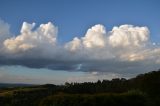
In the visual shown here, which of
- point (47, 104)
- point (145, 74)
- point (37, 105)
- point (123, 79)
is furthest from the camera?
point (123, 79)

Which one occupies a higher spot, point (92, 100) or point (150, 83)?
point (150, 83)

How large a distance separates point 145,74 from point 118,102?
52168 mm

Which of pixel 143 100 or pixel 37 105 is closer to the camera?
pixel 143 100

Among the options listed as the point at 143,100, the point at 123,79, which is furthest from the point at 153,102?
the point at 123,79

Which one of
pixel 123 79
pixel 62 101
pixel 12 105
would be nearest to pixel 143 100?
pixel 62 101

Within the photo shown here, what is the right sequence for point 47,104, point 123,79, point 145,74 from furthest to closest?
point 123,79
point 145,74
point 47,104

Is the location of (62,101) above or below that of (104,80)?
below

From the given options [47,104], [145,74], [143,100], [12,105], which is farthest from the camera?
[145,74]

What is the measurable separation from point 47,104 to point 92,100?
12.0 m

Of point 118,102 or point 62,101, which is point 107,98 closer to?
point 118,102

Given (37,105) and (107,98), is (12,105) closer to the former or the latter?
(37,105)

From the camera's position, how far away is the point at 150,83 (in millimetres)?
114188

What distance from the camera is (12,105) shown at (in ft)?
367

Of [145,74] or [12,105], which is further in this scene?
[145,74]
